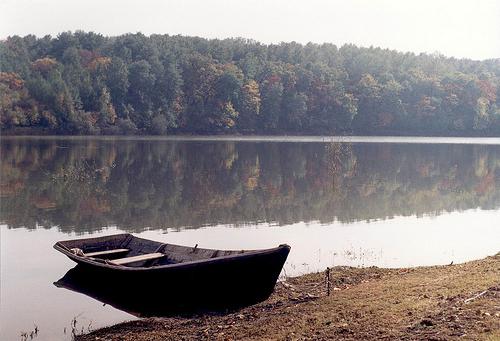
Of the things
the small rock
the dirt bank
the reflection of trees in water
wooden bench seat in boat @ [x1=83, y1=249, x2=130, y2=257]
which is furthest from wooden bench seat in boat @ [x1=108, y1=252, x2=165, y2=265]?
the reflection of trees in water

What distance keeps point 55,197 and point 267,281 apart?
1982 centimetres

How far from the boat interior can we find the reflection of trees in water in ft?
20.4

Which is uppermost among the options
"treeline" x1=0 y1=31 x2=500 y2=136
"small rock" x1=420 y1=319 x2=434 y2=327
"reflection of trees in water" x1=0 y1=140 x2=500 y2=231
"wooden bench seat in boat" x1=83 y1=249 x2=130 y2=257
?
"treeline" x1=0 y1=31 x2=500 y2=136

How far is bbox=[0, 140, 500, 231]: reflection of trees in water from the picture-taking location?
2553cm

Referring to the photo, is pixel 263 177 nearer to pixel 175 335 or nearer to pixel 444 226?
pixel 444 226

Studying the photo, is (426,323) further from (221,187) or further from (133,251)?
(221,187)

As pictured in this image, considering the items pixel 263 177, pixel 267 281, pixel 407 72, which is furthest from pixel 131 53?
pixel 267 281

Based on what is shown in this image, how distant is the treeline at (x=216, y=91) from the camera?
293 ft

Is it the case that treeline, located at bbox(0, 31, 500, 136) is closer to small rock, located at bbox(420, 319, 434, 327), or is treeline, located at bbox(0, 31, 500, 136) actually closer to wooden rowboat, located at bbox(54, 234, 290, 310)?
wooden rowboat, located at bbox(54, 234, 290, 310)

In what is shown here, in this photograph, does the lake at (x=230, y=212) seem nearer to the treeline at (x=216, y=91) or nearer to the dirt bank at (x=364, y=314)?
the dirt bank at (x=364, y=314)

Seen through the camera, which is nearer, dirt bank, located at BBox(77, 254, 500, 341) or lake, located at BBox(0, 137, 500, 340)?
dirt bank, located at BBox(77, 254, 500, 341)

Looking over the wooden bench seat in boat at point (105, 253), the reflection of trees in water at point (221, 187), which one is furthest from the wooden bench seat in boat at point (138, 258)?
the reflection of trees in water at point (221, 187)

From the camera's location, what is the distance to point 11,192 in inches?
1209

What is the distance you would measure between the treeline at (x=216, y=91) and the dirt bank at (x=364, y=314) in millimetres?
74554
